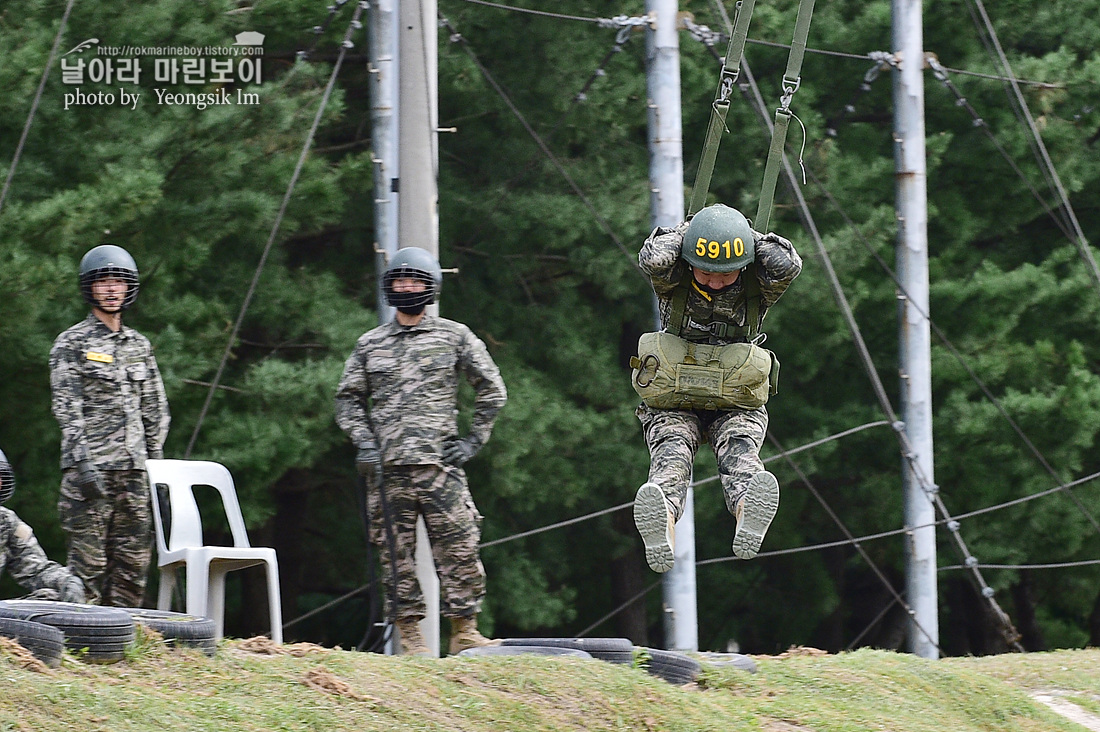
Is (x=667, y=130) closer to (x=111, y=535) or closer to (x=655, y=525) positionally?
(x=111, y=535)

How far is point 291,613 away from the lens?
63.0ft

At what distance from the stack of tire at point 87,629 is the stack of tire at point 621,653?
166cm

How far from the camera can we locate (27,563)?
8.64 metres

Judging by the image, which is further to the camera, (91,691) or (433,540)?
(433,540)

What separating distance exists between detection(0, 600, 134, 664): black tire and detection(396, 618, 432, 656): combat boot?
6.89 ft

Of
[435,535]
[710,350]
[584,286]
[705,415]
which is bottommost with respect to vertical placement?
[435,535]

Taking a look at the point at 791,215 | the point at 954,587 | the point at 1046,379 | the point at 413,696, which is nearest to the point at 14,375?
the point at 413,696

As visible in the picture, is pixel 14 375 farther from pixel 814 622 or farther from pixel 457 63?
pixel 814 622

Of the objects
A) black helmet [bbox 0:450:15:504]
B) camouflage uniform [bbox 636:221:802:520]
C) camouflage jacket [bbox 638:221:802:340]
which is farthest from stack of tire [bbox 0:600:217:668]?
camouflage jacket [bbox 638:221:802:340]

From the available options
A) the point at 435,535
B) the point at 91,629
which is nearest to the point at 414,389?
the point at 435,535

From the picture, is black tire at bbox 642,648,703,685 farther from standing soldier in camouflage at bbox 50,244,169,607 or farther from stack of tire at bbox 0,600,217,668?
standing soldier in camouflage at bbox 50,244,169,607

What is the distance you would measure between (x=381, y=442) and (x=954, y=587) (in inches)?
636

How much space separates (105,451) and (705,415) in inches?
123

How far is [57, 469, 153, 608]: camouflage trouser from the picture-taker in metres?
9.11
